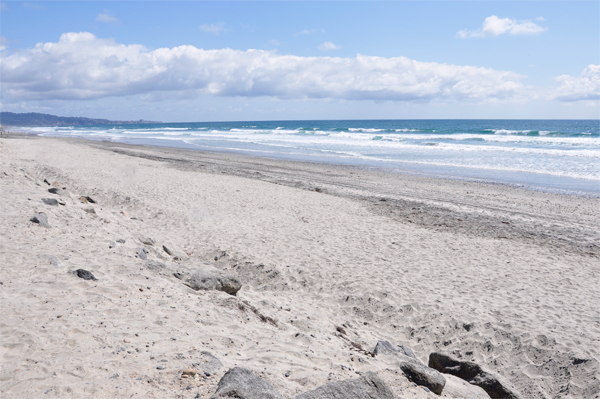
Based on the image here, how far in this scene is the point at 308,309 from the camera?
594cm

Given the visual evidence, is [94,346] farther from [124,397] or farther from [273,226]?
[273,226]

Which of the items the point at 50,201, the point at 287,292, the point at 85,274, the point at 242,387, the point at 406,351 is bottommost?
the point at 406,351

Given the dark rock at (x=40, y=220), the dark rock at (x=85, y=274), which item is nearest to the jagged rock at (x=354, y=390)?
the dark rock at (x=85, y=274)

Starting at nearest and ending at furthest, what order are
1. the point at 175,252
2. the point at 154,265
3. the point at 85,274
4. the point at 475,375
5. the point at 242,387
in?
the point at 242,387
the point at 475,375
the point at 85,274
the point at 154,265
the point at 175,252

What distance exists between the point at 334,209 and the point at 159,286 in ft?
24.1

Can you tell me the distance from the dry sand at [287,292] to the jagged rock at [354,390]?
0.36 meters

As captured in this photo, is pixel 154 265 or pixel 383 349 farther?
pixel 154 265

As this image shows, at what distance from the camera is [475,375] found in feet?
13.6

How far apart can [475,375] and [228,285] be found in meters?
3.29

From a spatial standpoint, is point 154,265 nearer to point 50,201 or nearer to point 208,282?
point 208,282

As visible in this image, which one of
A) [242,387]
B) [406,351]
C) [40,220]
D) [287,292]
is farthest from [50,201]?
[406,351]

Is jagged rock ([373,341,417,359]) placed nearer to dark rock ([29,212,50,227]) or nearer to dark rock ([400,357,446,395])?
dark rock ([400,357,446,395])

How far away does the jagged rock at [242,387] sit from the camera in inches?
110

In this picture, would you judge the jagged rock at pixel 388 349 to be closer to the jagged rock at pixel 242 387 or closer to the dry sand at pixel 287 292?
the dry sand at pixel 287 292
